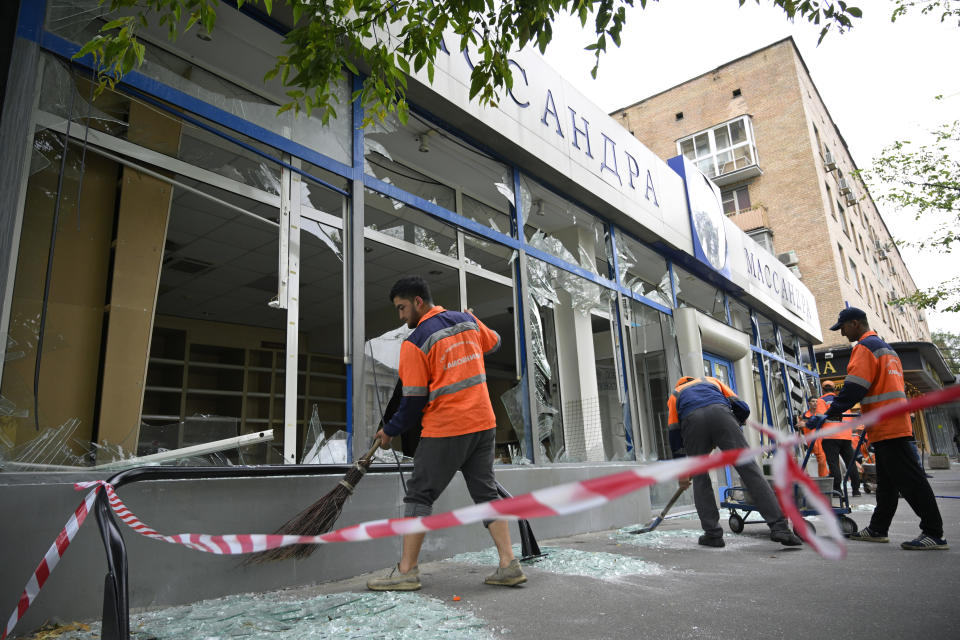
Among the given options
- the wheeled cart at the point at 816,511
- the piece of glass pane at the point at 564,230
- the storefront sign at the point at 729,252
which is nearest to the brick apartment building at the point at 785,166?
the storefront sign at the point at 729,252

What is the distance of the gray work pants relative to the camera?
461 cm

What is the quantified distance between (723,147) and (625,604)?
26.5 metres

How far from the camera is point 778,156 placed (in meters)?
24.2

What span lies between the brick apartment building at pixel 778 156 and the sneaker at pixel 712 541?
19308 mm

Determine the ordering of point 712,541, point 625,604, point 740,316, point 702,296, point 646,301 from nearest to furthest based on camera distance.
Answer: point 625,604, point 712,541, point 646,301, point 702,296, point 740,316

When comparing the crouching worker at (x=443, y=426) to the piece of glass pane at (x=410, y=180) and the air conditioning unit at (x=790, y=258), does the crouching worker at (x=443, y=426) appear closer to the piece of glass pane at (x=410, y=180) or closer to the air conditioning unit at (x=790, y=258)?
the piece of glass pane at (x=410, y=180)

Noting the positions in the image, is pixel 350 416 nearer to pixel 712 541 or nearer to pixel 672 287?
pixel 712 541

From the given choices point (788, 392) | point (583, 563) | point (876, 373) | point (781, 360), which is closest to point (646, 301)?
point (876, 373)

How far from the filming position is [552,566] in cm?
391

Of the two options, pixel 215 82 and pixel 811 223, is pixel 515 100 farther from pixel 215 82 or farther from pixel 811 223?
pixel 811 223

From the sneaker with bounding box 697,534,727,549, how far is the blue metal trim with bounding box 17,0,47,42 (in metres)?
Result: 5.55


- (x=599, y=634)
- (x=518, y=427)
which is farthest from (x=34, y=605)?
(x=518, y=427)

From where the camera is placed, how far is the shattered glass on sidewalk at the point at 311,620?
8.12 feet

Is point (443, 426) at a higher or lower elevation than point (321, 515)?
higher
